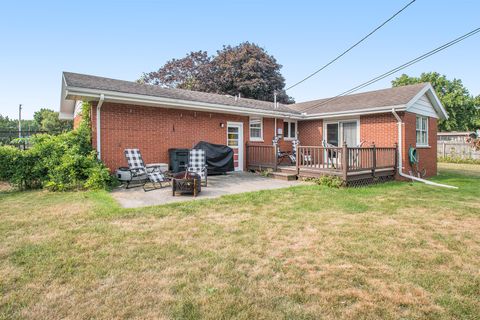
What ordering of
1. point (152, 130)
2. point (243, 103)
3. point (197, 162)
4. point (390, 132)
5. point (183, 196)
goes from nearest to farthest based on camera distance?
point (183, 196), point (197, 162), point (152, 130), point (390, 132), point (243, 103)

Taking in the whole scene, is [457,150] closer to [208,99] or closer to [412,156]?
[412,156]

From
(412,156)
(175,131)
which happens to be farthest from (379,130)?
(175,131)

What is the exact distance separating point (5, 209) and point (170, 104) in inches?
216

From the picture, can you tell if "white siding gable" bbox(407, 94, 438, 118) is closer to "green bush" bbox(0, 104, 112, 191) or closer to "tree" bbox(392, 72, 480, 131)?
"green bush" bbox(0, 104, 112, 191)

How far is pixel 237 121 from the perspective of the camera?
12117mm

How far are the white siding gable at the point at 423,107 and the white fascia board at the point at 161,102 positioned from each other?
5564 mm

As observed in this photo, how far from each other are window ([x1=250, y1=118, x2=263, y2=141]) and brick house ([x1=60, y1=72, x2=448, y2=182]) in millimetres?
46

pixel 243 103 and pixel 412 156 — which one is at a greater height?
pixel 243 103

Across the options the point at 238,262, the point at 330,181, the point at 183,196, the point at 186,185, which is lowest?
the point at 238,262

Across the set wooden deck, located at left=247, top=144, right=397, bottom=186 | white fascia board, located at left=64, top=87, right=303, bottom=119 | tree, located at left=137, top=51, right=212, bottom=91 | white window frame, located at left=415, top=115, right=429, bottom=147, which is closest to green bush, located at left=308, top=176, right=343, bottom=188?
wooden deck, located at left=247, top=144, right=397, bottom=186

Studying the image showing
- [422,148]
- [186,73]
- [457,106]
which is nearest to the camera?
[422,148]

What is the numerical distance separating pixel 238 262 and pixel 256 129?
33.3 feet

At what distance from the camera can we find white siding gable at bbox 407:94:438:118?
1103cm

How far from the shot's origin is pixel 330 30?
1229 centimetres
